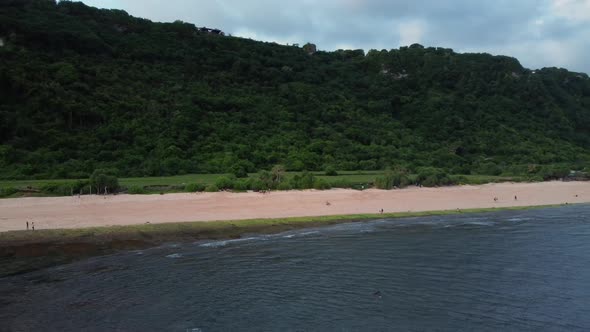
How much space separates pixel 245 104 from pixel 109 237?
50.9 metres

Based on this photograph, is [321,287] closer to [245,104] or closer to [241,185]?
[241,185]

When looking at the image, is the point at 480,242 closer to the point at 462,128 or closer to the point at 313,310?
the point at 313,310

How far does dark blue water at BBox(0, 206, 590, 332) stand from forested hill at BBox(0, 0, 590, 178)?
2673 centimetres

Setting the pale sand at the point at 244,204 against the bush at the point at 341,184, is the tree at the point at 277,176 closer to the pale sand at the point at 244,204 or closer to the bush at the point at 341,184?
the pale sand at the point at 244,204

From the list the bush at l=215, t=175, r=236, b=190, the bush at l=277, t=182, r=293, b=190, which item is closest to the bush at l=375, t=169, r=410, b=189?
the bush at l=277, t=182, r=293, b=190

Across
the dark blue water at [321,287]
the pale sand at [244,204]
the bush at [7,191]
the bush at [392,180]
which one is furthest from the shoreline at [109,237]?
the bush at [392,180]

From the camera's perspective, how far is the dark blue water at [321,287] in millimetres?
13531

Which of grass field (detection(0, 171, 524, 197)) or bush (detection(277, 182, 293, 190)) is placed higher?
grass field (detection(0, 171, 524, 197))

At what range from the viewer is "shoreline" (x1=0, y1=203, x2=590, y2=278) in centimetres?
2046

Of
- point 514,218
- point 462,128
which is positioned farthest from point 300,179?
point 462,128

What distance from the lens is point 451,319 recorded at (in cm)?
1363

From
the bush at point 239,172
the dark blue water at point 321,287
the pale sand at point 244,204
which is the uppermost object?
the bush at point 239,172

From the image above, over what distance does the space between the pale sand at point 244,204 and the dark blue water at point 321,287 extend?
275 inches

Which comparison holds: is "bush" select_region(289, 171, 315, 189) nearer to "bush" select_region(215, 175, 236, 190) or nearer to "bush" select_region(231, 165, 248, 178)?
"bush" select_region(215, 175, 236, 190)
